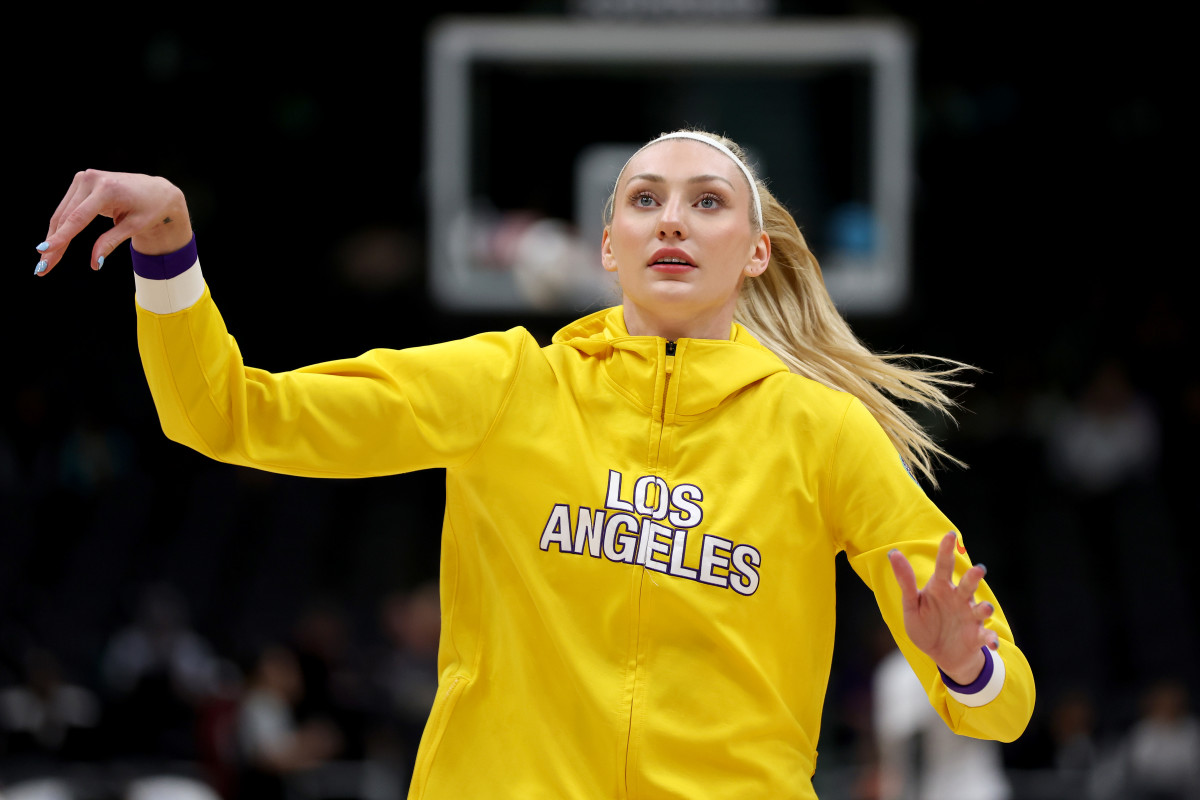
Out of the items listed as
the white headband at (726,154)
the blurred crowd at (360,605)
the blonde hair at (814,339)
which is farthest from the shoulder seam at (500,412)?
the blurred crowd at (360,605)

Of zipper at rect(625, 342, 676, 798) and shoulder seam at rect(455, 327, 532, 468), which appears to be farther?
shoulder seam at rect(455, 327, 532, 468)

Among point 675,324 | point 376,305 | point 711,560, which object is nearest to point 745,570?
point 711,560

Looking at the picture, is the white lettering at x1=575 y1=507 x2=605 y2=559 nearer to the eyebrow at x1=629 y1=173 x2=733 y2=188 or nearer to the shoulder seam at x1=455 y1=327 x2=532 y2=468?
the shoulder seam at x1=455 y1=327 x2=532 y2=468

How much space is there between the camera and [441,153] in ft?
30.3

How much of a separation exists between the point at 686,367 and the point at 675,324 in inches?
6.6

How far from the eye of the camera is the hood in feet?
10.2

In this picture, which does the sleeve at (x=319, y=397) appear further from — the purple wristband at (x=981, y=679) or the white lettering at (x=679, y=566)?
the purple wristband at (x=981, y=679)

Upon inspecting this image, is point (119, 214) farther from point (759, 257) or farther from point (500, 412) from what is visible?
point (759, 257)

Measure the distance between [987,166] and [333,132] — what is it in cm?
664

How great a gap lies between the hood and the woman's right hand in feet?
2.97

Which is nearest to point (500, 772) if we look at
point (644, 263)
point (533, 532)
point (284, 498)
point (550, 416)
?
point (533, 532)

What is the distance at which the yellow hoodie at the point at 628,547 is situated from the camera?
2.94m

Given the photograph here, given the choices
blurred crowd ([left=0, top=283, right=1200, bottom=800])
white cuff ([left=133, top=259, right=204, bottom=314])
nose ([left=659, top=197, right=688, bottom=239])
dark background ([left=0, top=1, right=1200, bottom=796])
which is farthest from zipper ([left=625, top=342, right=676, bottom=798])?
dark background ([left=0, top=1, right=1200, bottom=796])

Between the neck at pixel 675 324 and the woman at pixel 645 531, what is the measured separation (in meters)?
0.03
